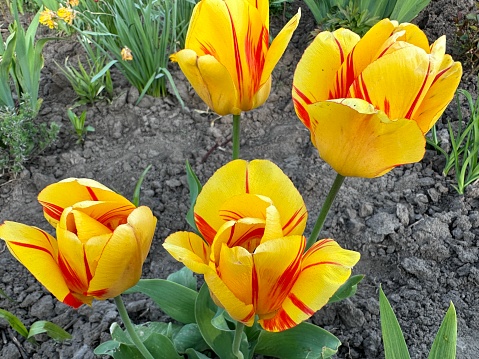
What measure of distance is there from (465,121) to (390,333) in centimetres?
117

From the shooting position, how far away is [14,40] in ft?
5.71

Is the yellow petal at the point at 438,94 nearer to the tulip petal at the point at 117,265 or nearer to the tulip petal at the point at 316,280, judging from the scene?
the tulip petal at the point at 316,280

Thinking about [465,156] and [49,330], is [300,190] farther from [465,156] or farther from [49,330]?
[49,330]

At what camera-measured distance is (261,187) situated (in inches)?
26.9

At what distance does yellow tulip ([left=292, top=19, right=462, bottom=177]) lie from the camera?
620 mm

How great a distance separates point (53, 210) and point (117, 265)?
12cm

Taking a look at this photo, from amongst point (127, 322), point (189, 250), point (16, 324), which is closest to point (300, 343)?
point (127, 322)

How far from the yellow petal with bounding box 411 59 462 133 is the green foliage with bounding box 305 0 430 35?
4.67ft

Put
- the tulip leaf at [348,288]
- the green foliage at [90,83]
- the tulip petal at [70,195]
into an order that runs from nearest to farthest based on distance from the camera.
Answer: the tulip petal at [70,195] → the tulip leaf at [348,288] → the green foliage at [90,83]

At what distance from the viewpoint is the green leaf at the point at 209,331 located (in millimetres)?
1055

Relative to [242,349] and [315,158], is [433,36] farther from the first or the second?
[242,349]

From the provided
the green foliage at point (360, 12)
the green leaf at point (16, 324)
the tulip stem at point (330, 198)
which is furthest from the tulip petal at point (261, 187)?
the green foliage at point (360, 12)

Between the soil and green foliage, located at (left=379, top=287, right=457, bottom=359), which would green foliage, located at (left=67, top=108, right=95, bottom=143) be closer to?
the soil

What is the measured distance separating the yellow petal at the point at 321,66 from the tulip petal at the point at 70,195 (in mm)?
283
